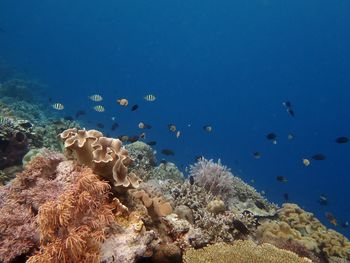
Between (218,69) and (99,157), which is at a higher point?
(218,69)

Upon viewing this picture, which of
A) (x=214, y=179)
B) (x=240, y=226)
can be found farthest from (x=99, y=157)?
(x=214, y=179)

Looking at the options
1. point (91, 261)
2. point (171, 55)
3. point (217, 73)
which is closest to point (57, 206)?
point (91, 261)

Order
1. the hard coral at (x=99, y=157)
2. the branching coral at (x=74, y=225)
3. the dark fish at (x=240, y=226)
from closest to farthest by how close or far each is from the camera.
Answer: the branching coral at (x=74, y=225)
the hard coral at (x=99, y=157)
the dark fish at (x=240, y=226)

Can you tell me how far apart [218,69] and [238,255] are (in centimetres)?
15197

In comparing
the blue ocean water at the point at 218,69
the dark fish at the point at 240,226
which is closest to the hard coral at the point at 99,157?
the dark fish at the point at 240,226

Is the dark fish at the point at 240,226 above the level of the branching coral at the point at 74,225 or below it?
above

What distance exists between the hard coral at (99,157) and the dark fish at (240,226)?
9.63ft

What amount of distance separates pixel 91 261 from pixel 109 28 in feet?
605

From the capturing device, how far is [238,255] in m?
4.93

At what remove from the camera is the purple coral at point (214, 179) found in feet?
30.1

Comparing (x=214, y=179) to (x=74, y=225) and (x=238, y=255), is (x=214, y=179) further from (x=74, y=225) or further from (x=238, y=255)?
(x=74, y=225)

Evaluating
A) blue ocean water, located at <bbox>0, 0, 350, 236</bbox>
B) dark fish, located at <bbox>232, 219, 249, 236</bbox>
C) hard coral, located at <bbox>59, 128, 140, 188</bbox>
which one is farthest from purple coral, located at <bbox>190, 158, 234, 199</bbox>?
blue ocean water, located at <bbox>0, 0, 350, 236</bbox>

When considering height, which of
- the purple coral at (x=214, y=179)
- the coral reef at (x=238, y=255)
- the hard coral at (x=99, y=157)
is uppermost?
the purple coral at (x=214, y=179)

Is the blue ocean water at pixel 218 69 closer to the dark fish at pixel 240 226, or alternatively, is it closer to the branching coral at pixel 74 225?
the dark fish at pixel 240 226
